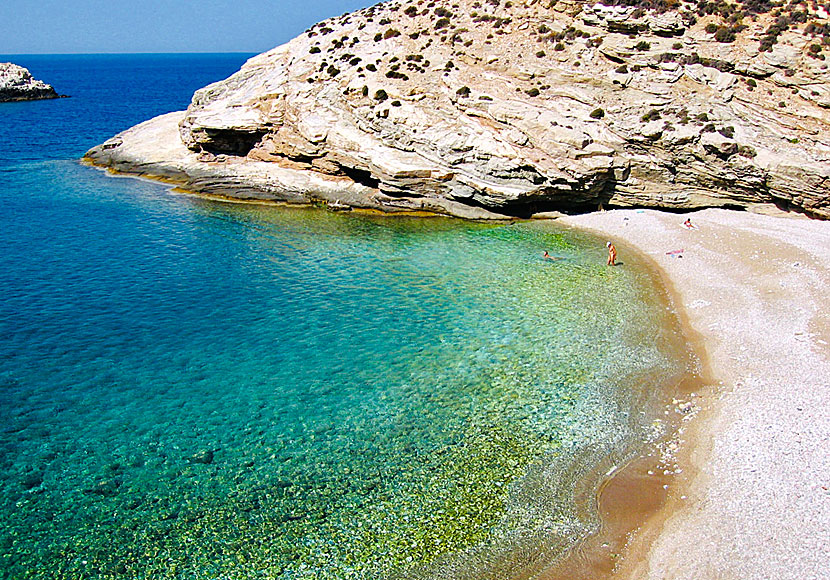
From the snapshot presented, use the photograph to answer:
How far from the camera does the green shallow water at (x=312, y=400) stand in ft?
56.8

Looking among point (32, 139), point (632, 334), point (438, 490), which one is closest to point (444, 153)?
point (632, 334)

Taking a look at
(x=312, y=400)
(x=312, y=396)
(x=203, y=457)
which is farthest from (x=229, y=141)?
(x=203, y=457)

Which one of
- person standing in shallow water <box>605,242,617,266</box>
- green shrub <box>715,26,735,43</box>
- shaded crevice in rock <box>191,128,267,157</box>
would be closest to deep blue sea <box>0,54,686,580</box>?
person standing in shallow water <box>605,242,617,266</box>

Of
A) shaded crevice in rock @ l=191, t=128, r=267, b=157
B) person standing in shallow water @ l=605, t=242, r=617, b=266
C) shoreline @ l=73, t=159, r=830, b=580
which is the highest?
shaded crevice in rock @ l=191, t=128, r=267, b=157

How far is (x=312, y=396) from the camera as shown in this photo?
24422 mm

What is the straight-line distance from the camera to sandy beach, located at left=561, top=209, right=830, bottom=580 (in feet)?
53.3

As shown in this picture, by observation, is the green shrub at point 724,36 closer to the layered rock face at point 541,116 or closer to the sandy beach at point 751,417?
the layered rock face at point 541,116

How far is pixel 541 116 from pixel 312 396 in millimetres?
30684

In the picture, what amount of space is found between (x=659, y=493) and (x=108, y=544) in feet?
53.0

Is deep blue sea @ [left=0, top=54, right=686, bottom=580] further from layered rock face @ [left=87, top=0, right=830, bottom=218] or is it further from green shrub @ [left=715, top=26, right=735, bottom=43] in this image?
green shrub @ [left=715, top=26, right=735, bottom=43]

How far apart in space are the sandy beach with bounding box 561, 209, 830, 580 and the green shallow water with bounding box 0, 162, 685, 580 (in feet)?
7.27

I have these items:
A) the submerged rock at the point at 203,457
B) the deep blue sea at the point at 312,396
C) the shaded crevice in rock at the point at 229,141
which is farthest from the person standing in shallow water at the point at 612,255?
the shaded crevice in rock at the point at 229,141

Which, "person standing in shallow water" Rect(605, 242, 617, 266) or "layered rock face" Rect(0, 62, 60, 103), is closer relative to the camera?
"person standing in shallow water" Rect(605, 242, 617, 266)

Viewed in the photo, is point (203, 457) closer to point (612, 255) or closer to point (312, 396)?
point (312, 396)
